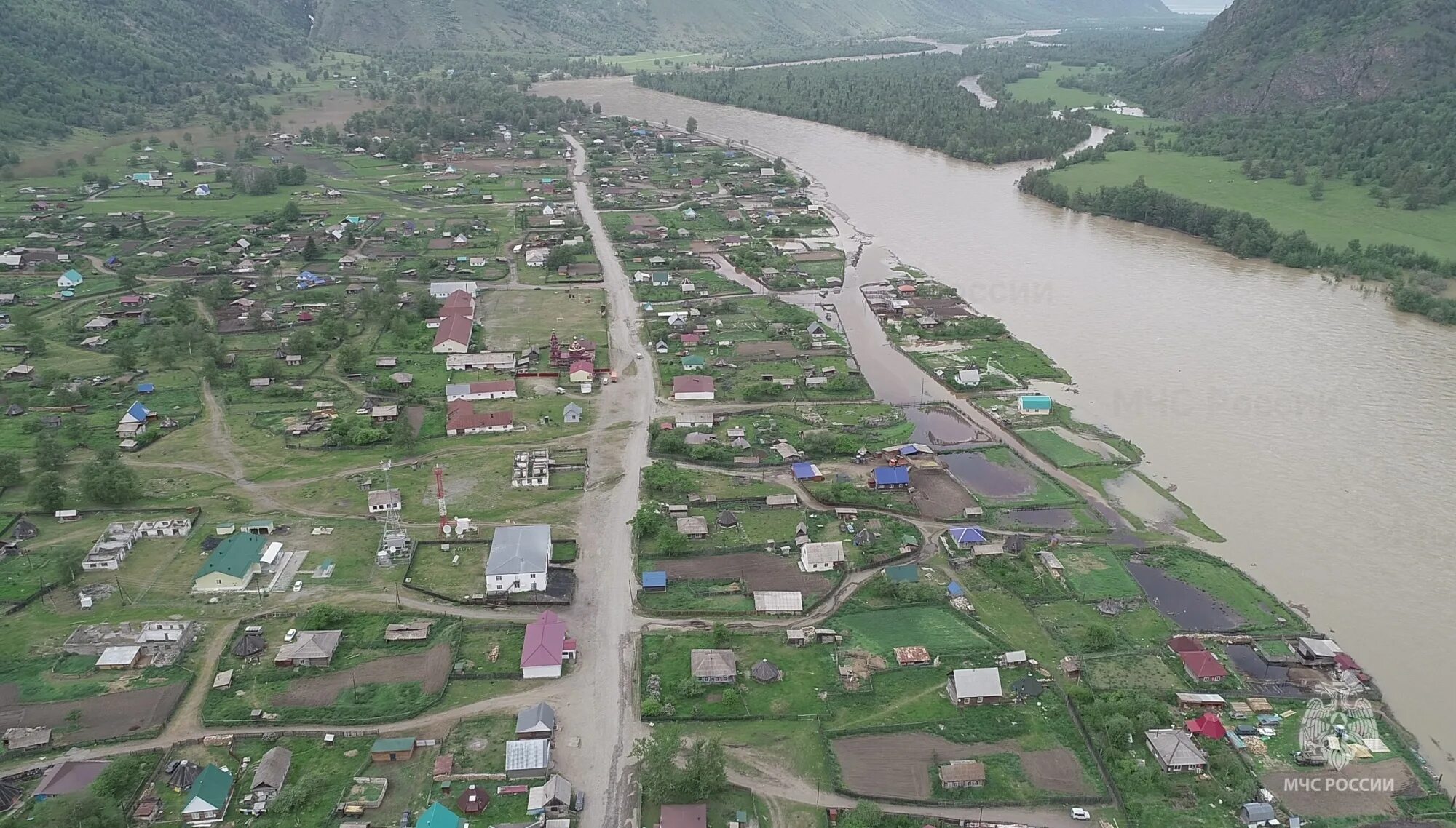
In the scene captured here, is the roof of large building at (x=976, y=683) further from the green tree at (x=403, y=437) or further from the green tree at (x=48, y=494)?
the green tree at (x=48, y=494)

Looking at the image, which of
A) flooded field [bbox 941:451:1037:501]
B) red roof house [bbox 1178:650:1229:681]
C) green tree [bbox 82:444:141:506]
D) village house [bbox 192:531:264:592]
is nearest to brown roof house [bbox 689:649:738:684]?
red roof house [bbox 1178:650:1229:681]

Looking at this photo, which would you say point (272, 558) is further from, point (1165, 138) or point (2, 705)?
point (1165, 138)

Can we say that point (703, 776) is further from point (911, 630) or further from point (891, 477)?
point (891, 477)

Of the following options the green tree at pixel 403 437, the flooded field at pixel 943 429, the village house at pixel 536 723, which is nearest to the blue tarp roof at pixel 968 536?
the flooded field at pixel 943 429

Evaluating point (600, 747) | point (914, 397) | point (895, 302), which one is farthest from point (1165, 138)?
point (600, 747)

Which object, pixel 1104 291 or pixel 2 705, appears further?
pixel 1104 291

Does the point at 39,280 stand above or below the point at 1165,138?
below

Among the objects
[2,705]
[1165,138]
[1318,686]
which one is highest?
[1165,138]
